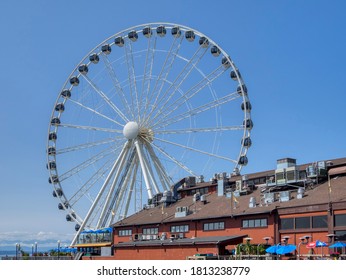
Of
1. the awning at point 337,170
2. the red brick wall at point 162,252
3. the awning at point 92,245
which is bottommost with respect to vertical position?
the red brick wall at point 162,252

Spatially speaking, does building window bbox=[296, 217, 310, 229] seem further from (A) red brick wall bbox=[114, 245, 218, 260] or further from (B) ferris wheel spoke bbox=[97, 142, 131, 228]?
(B) ferris wheel spoke bbox=[97, 142, 131, 228]

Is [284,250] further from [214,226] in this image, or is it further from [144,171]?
[144,171]

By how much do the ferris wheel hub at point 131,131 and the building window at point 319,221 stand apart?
1173 inches

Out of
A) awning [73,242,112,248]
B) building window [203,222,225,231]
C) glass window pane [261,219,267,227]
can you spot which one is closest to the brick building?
building window [203,222,225,231]

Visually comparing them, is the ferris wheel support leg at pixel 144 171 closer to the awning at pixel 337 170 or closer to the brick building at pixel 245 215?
the brick building at pixel 245 215

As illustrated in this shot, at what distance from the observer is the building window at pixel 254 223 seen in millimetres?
55272

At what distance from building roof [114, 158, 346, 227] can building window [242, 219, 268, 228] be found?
0.81 m

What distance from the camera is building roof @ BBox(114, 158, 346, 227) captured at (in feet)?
174

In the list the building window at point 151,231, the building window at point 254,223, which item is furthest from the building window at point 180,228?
the building window at point 254,223

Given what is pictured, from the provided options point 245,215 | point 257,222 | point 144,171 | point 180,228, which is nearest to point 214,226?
point 245,215
